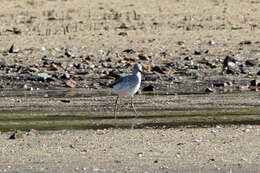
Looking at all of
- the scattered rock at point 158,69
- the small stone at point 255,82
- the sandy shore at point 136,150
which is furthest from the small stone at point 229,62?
the sandy shore at point 136,150

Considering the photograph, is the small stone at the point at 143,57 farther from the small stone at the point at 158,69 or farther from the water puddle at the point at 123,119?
the water puddle at the point at 123,119

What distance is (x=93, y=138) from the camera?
9.70 meters

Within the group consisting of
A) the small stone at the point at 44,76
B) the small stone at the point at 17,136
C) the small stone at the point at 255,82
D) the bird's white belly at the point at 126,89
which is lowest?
the small stone at the point at 44,76

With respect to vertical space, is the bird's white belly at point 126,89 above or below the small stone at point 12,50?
above

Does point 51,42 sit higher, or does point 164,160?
point 164,160

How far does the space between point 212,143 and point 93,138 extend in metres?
1.54

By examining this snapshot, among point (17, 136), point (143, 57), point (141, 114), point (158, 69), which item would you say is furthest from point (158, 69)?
point (17, 136)

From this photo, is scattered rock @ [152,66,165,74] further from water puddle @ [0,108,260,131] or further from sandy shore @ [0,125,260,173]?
sandy shore @ [0,125,260,173]

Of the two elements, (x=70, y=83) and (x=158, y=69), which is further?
(x=158, y=69)

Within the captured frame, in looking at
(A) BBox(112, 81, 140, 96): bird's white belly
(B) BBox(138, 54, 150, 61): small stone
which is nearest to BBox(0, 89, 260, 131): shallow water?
(A) BBox(112, 81, 140, 96): bird's white belly

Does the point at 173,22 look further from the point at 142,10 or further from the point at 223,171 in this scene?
the point at 223,171

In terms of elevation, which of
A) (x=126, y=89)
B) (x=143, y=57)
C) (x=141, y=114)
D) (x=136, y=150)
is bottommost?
(x=143, y=57)

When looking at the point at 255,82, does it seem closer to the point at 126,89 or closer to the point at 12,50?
the point at 126,89

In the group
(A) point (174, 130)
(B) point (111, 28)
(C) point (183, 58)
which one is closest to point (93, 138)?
(A) point (174, 130)
